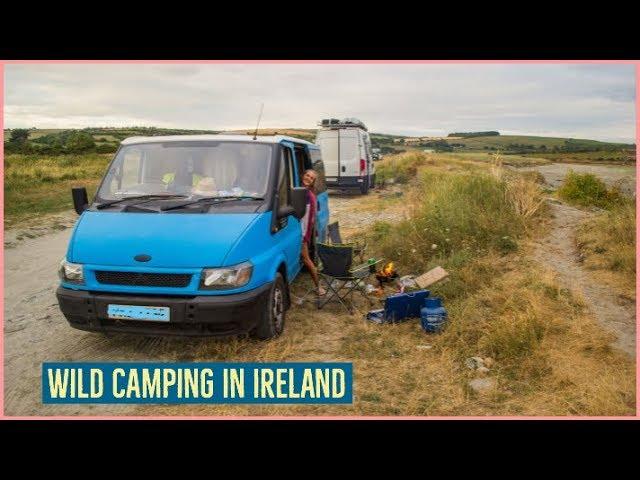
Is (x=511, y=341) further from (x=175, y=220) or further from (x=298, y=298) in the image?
(x=175, y=220)

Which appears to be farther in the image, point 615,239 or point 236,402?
point 615,239

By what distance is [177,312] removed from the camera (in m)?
4.51

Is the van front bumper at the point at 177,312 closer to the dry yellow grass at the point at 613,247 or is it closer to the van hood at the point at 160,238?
the van hood at the point at 160,238

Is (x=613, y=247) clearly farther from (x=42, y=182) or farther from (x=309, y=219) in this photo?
(x=42, y=182)

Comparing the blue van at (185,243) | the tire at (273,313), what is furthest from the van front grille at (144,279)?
the tire at (273,313)

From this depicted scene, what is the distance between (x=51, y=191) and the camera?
19.5 meters

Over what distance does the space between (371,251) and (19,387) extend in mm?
6418

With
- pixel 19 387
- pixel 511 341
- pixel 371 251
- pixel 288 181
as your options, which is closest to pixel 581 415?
pixel 511 341

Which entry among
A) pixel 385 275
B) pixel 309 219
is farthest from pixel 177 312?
pixel 385 275

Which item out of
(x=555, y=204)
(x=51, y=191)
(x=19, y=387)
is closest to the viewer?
(x=19, y=387)

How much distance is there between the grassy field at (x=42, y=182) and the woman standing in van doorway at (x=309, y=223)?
942 cm

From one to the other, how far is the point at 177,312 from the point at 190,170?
1762 millimetres

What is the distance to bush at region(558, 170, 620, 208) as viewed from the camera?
11.7 meters

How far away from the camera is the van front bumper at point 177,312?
4516 millimetres
